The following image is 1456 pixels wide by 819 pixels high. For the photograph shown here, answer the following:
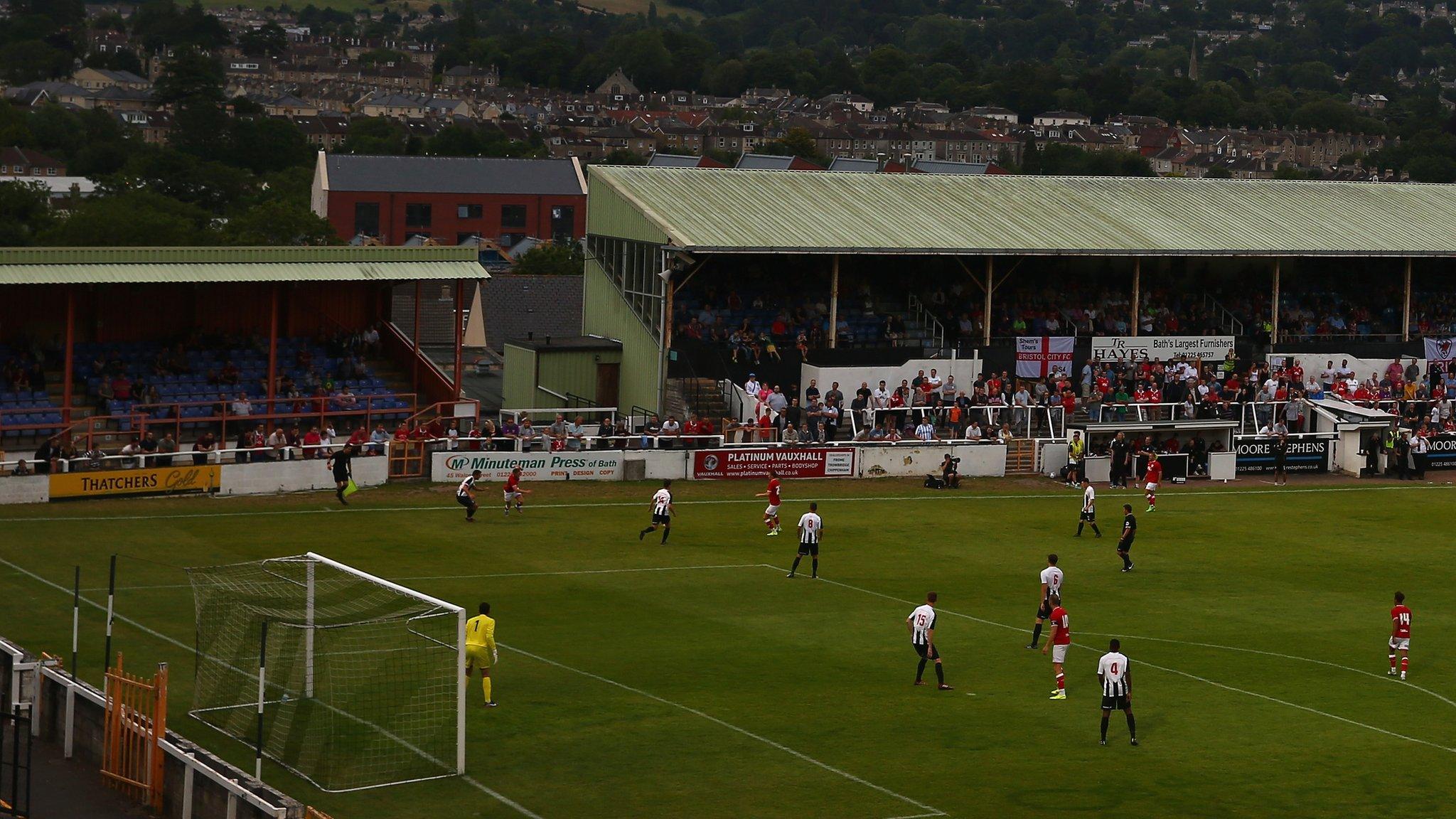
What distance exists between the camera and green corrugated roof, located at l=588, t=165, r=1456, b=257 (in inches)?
2238

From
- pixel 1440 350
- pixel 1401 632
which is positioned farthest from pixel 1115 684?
pixel 1440 350

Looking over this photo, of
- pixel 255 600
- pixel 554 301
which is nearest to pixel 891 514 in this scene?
pixel 255 600

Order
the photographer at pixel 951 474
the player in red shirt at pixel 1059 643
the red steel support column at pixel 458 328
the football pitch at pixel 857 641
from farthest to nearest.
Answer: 1. the red steel support column at pixel 458 328
2. the photographer at pixel 951 474
3. the player in red shirt at pixel 1059 643
4. the football pitch at pixel 857 641

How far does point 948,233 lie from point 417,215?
103 m

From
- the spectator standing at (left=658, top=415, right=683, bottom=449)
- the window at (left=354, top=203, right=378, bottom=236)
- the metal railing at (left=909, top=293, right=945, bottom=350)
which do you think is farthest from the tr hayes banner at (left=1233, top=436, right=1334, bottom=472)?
the window at (left=354, top=203, right=378, bottom=236)

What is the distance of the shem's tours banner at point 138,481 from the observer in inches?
1645

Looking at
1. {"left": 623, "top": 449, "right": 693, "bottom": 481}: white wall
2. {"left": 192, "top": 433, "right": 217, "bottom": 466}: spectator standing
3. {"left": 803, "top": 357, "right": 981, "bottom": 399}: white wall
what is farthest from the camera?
{"left": 803, "top": 357, "right": 981, "bottom": 399}: white wall

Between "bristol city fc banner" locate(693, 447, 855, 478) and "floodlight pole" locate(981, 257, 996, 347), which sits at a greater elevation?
"floodlight pole" locate(981, 257, 996, 347)

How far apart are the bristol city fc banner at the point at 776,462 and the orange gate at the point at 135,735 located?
2670cm

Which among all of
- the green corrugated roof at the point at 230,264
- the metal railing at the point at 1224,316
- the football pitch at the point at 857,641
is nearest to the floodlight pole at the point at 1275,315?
the metal railing at the point at 1224,316

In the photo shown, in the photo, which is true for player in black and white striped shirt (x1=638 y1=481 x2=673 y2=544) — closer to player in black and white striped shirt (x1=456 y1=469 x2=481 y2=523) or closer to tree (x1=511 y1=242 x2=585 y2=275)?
player in black and white striped shirt (x1=456 y1=469 x2=481 y2=523)

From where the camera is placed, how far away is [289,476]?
44.8 metres

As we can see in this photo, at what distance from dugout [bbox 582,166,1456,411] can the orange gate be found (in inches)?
1248

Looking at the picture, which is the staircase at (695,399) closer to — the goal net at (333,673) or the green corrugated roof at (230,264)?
the green corrugated roof at (230,264)
